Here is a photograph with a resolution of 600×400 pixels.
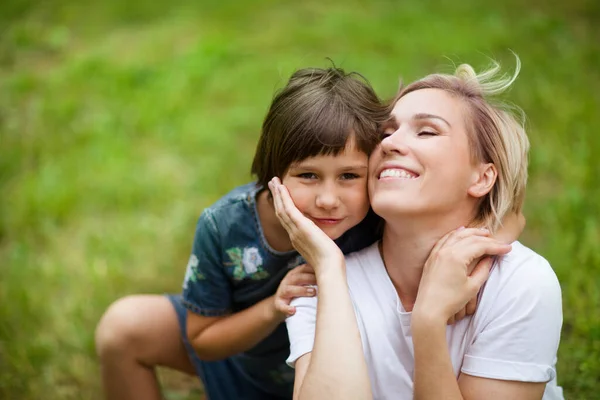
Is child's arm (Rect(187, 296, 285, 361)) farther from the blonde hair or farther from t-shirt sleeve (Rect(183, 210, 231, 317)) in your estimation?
the blonde hair

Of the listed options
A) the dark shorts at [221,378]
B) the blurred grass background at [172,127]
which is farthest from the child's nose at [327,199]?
the blurred grass background at [172,127]

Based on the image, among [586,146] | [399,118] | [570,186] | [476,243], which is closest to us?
[476,243]

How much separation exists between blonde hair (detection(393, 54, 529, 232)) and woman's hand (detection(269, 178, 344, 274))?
20.0 inches

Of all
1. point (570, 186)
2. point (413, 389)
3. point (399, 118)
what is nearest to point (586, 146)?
point (570, 186)

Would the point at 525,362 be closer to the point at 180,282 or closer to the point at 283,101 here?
the point at 283,101

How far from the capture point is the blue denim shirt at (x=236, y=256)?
230 centimetres

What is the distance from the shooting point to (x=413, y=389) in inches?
75.8

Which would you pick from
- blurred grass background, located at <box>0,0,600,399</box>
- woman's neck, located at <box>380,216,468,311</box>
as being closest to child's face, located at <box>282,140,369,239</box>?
woman's neck, located at <box>380,216,468,311</box>

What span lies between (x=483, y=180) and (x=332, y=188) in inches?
19.1

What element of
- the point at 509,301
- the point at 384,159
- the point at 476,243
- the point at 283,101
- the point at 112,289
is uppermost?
the point at 283,101

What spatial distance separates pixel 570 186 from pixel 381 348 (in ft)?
8.03

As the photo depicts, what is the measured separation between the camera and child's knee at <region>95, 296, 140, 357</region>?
2465 millimetres

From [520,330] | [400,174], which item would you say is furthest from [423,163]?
[520,330]

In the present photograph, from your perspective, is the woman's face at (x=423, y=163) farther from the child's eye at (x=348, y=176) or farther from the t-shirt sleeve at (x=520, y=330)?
the t-shirt sleeve at (x=520, y=330)
